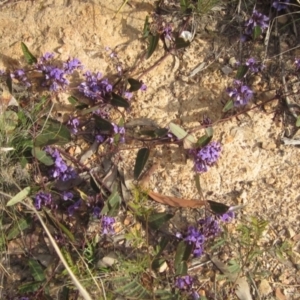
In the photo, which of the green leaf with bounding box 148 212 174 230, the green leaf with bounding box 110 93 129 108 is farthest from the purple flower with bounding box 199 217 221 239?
the green leaf with bounding box 110 93 129 108

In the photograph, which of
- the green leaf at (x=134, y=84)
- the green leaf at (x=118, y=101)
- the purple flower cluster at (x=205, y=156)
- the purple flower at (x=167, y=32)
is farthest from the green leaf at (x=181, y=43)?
the purple flower cluster at (x=205, y=156)

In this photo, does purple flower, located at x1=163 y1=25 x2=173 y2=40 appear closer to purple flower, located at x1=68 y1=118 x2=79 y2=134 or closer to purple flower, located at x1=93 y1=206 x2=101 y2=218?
purple flower, located at x1=68 y1=118 x2=79 y2=134

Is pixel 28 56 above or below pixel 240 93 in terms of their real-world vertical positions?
above

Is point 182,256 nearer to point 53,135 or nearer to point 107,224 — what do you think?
point 107,224

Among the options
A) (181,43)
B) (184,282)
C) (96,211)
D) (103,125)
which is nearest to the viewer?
(184,282)

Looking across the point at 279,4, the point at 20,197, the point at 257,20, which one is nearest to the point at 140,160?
the point at 20,197

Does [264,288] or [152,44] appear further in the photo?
[152,44]

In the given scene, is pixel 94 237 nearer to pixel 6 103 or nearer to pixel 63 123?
pixel 63 123

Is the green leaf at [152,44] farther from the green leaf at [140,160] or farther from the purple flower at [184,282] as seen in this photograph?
the purple flower at [184,282]
